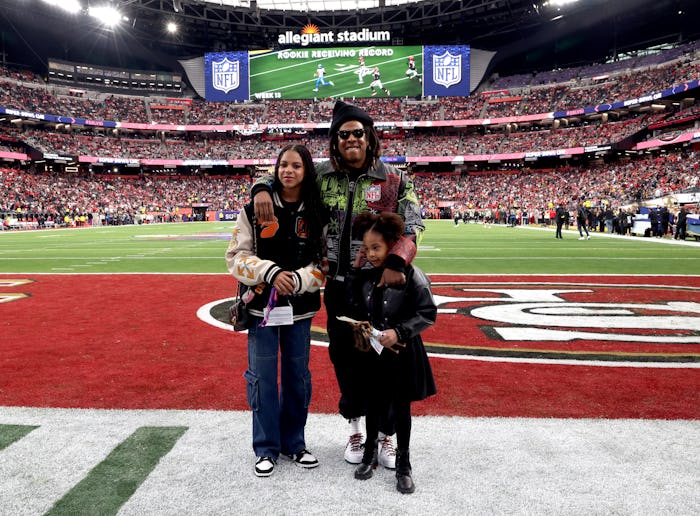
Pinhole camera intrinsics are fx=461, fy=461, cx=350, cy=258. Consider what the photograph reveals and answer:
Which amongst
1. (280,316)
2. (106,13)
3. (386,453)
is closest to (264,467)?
(386,453)

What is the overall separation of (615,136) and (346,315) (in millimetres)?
57084

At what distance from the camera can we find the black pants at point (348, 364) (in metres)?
2.60

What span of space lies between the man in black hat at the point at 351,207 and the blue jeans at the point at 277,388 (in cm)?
21

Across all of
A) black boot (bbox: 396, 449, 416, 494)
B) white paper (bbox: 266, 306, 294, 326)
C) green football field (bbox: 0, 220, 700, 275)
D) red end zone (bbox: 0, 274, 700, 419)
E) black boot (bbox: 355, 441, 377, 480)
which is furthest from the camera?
green football field (bbox: 0, 220, 700, 275)

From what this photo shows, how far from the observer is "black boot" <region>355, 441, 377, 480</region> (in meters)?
2.45

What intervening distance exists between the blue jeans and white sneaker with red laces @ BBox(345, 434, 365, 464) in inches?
10.7

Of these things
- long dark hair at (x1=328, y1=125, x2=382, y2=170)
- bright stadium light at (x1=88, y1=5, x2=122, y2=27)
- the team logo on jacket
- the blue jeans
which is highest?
bright stadium light at (x1=88, y1=5, x2=122, y2=27)

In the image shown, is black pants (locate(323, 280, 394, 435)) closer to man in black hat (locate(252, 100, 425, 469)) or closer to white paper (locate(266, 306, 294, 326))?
man in black hat (locate(252, 100, 425, 469))

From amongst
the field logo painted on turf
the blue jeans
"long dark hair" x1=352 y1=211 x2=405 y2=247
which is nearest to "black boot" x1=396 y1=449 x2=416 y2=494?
the blue jeans

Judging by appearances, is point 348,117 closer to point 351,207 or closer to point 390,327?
point 351,207

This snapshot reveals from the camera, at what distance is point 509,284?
8.70m

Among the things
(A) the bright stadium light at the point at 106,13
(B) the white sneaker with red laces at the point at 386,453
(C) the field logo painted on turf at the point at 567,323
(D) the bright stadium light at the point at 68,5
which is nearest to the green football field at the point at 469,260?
(C) the field logo painted on turf at the point at 567,323

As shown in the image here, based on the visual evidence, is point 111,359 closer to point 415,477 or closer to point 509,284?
point 415,477

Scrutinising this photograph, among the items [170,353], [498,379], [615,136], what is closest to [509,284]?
[498,379]
